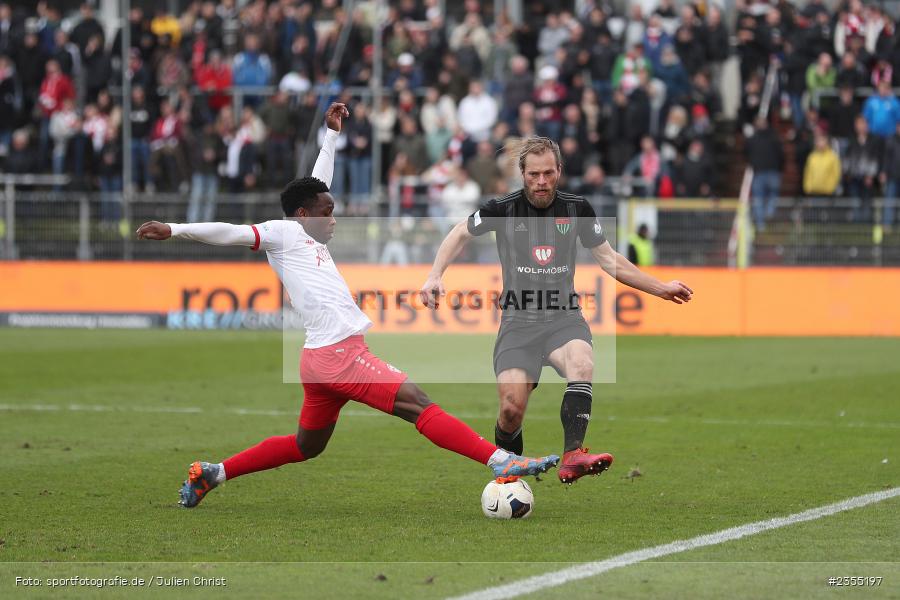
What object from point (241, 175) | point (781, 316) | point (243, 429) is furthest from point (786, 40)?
point (243, 429)

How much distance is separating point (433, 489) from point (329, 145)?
225cm

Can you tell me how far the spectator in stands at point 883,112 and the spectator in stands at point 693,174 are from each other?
8.95 ft

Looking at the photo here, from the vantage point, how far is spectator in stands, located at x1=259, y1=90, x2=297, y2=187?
2577 centimetres

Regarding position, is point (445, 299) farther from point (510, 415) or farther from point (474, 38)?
point (510, 415)

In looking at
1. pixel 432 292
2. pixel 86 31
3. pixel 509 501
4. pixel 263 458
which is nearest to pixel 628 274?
pixel 432 292

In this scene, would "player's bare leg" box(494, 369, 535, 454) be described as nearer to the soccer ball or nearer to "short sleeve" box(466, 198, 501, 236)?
the soccer ball

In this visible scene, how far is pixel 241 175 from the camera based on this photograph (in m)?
25.6

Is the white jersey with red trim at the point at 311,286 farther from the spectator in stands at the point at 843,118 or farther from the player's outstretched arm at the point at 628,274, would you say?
the spectator in stands at the point at 843,118

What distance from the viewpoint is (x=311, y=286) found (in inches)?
328

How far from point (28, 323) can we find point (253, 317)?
12.3ft

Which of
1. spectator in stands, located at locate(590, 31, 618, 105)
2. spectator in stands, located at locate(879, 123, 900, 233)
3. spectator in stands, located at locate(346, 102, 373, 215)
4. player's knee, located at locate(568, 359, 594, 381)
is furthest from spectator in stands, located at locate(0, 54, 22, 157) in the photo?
player's knee, located at locate(568, 359, 594, 381)

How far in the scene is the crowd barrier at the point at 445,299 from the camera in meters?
21.9

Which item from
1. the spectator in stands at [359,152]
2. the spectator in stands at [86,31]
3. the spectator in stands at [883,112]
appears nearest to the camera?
the spectator in stands at [883,112]

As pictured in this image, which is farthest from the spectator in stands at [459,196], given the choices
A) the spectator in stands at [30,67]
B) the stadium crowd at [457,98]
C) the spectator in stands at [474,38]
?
the spectator in stands at [30,67]
